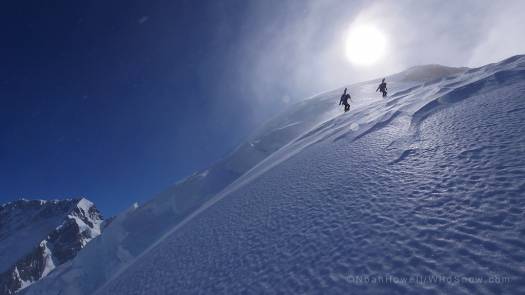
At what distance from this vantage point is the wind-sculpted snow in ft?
12.9

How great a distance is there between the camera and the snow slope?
3.98m

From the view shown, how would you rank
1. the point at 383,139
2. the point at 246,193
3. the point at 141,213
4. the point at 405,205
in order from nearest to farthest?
the point at 405,205
the point at 383,139
the point at 246,193
the point at 141,213

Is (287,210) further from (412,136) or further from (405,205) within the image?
(412,136)

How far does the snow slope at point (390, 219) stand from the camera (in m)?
3.98

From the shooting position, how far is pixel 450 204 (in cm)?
509

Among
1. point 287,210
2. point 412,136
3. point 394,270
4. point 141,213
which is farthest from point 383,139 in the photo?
point 141,213

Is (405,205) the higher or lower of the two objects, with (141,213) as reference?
lower

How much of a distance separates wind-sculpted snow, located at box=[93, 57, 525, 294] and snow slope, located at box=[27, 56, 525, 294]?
25 mm

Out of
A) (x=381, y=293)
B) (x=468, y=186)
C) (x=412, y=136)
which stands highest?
(x=412, y=136)

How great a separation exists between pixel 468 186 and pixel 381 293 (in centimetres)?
298

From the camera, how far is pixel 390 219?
17.8ft

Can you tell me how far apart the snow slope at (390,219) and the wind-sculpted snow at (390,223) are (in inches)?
1.0

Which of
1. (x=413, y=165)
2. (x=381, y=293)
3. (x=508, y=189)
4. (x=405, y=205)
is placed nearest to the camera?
(x=381, y=293)

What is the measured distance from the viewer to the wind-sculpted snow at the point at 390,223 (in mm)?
3943
